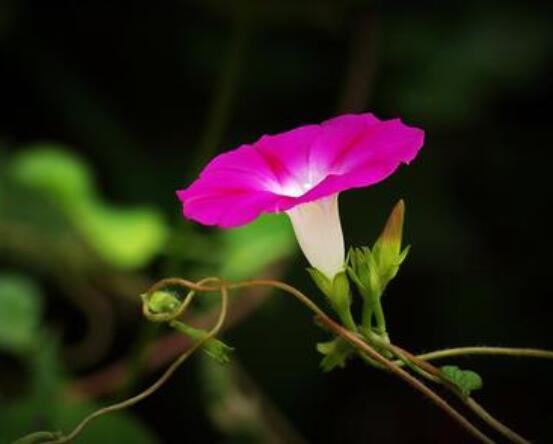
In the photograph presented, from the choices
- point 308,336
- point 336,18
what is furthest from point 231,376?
point 336,18

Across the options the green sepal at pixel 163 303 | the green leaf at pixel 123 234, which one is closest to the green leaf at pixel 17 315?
the green leaf at pixel 123 234

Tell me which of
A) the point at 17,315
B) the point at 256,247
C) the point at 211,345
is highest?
the point at 211,345

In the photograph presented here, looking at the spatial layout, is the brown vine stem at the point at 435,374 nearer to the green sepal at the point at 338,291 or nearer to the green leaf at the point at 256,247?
the green sepal at the point at 338,291

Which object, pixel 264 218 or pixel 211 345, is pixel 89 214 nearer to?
pixel 264 218

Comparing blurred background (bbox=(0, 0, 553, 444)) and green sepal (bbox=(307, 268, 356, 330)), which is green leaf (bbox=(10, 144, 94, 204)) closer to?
blurred background (bbox=(0, 0, 553, 444))

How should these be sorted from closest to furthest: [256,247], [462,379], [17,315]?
[462,379]
[17,315]
[256,247]

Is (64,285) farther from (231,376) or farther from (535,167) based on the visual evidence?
(535,167)

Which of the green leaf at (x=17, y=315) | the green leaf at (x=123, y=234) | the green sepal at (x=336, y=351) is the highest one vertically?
the green sepal at (x=336, y=351)

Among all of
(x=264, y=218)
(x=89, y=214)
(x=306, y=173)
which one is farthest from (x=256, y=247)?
(x=306, y=173)
